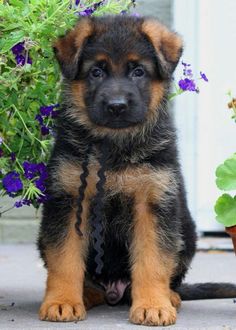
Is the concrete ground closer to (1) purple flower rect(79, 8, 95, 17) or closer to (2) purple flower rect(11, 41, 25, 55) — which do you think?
(2) purple flower rect(11, 41, 25, 55)

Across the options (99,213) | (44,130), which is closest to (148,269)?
(99,213)

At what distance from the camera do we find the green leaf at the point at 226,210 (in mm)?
5020

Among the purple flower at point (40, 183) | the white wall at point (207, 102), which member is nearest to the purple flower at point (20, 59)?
the purple flower at point (40, 183)

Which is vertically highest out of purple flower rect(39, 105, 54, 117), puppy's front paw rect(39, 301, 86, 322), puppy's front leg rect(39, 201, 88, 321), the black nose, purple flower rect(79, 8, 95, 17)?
purple flower rect(79, 8, 95, 17)

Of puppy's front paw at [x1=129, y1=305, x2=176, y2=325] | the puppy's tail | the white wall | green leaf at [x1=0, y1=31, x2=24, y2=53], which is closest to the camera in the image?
green leaf at [x1=0, y1=31, x2=24, y2=53]

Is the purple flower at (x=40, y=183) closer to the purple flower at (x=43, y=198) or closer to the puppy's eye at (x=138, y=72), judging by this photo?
the purple flower at (x=43, y=198)

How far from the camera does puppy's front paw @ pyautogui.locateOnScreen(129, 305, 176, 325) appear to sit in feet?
15.8

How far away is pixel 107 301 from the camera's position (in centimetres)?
548

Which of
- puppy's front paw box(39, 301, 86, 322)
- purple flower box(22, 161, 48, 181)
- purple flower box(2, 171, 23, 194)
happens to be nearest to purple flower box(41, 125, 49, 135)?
purple flower box(22, 161, 48, 181)

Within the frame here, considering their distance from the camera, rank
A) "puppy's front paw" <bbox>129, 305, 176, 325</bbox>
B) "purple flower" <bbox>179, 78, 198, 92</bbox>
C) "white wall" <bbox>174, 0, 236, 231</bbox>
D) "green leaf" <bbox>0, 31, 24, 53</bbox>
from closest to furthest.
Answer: "green leaf" <bbox>0, 31, 24, 53</bbox>
"puppy's front paw" <bbox>129, 305, 176, 325</bbox>
"purple flower" <bbox>179, 78, 198, 92</bbox>
"white wall" <bbox>174, 0, 236, 231</bbox>

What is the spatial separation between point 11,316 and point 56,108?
3.56ft

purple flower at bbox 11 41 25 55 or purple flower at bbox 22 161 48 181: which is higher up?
purple flower at bbox 11 41 25 55

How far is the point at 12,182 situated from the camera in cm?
496

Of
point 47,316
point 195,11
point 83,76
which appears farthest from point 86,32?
point 195,11
